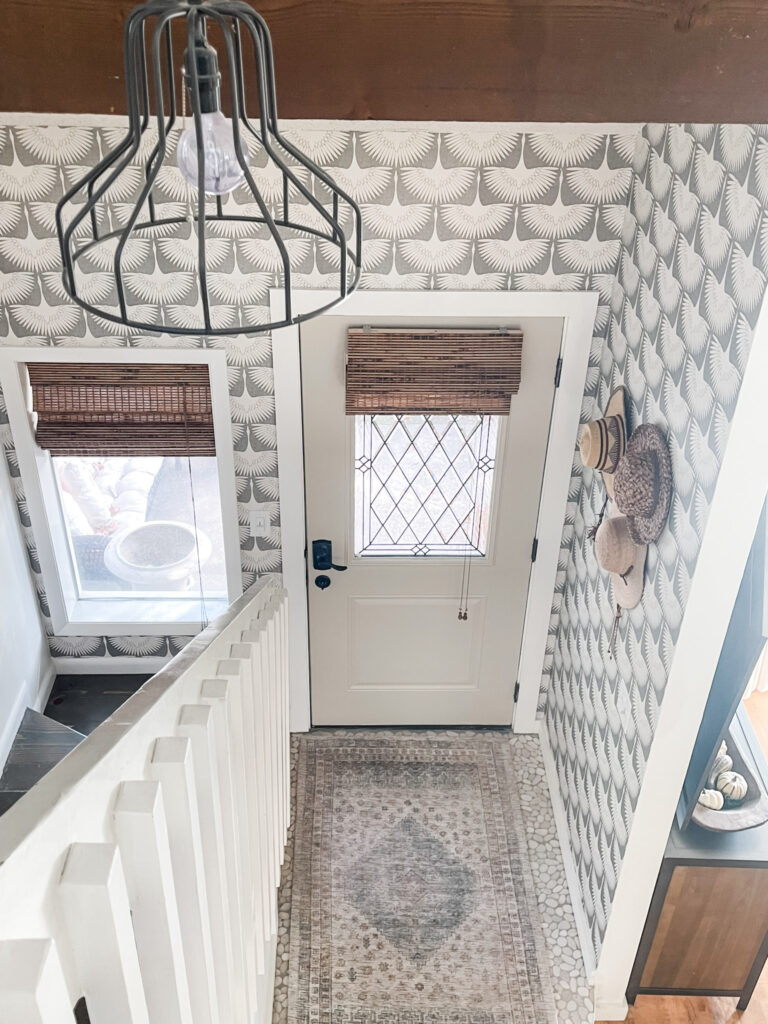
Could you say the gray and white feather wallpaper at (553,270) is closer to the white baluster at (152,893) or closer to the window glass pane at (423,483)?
the window glass pane at (423,483)

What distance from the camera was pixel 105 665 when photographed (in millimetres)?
3762

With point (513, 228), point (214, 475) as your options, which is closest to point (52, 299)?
point (214, 475)

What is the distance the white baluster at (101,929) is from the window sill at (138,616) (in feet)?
9.12

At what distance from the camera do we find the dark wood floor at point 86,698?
3.60 m

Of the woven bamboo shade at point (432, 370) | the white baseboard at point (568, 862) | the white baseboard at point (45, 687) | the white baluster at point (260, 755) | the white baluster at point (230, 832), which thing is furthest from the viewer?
the white baseboard at point (45, 687)

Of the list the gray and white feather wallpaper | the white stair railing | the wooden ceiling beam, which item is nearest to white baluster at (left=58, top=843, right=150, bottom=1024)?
the white stair railing

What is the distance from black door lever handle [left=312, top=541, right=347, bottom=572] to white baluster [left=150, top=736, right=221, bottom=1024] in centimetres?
220

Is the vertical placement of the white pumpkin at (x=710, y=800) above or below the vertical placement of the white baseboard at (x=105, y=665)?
above

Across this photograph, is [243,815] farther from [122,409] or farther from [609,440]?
[122,409]

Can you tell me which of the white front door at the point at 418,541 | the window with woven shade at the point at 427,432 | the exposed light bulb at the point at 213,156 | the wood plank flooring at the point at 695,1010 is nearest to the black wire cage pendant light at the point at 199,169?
the exposed light bulb at the point at 213,156

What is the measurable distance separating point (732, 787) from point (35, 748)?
253 centimetres

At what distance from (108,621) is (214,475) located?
85cm

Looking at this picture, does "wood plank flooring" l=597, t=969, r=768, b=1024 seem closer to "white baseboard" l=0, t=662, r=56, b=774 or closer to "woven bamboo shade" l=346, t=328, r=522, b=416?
"woven bamboo shade" l=346, t=328, r=522, b=416

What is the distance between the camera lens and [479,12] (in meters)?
1.10
